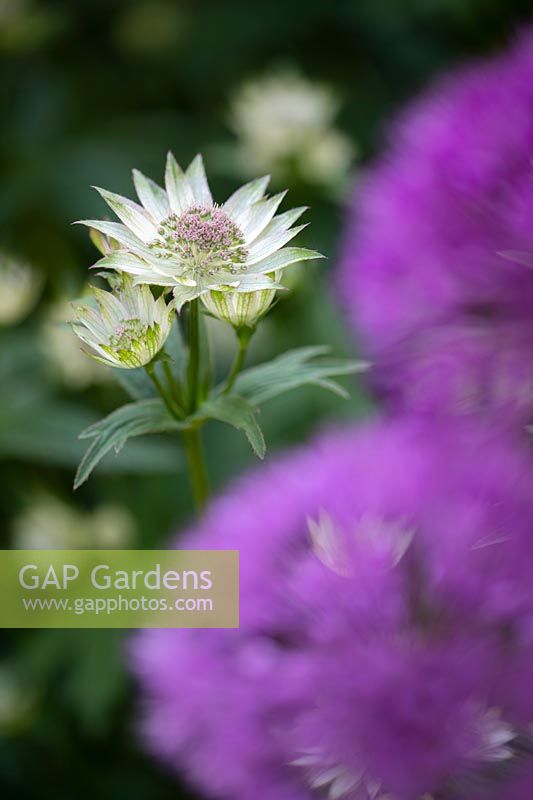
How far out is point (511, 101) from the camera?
0.32 metres

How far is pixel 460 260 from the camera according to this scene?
30 centimetres

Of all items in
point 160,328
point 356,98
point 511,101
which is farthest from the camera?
point 356,98

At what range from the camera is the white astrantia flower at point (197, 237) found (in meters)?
0.20

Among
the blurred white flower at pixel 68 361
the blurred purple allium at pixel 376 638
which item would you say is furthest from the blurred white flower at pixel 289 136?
the blurred purple allium at pixel 376 638

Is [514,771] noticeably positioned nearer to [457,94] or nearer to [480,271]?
[480,271]

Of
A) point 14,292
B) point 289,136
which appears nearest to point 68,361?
point 14,292

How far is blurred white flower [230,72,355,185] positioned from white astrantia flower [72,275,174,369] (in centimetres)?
Result: 43

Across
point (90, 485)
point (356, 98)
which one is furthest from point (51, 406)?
point (356, 98)

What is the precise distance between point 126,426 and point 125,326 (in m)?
0.03

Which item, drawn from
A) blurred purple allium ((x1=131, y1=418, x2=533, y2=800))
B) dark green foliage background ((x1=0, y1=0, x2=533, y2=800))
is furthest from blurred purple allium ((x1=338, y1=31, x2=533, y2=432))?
dark green foliage background ((x1=0, y1=0, x2=533, y2=800))

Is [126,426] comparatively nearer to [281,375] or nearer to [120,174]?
[281,375]

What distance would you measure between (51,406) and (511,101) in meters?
0.29

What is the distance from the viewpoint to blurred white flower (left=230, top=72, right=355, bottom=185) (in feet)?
2.06

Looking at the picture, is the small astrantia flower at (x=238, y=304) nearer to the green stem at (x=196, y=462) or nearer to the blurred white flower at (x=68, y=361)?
the green stem at (x=196, y=462)
